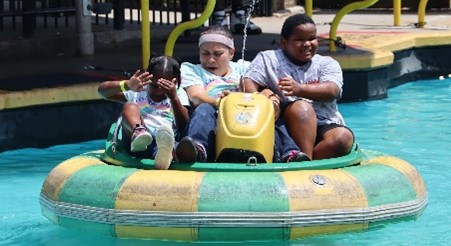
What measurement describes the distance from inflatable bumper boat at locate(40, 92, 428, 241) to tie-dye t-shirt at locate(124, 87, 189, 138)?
0.33 m

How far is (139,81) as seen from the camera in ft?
20.5

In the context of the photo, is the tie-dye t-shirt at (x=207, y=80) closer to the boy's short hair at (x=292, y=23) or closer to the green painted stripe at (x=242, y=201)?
the boy's short hair at (x=292, y=23)

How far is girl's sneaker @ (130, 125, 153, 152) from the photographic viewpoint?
6168 millimetres

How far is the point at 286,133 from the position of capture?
6379 mm

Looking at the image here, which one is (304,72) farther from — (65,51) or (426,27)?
(426,27)

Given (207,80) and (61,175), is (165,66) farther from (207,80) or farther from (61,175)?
(61,175)

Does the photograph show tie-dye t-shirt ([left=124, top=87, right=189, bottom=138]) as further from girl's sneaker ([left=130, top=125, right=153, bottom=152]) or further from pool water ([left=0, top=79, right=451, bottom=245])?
pool water ([left=0, top=79, right=451, bottom=245])

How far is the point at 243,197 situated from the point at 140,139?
766 mm

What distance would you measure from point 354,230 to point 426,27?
9.07m

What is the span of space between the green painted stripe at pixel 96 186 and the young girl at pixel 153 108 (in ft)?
0.66

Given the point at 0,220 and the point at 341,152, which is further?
the point at 0,220

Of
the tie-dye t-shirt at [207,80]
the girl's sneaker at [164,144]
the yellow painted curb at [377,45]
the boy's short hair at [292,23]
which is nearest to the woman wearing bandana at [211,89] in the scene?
the tie-dye t-shirt at [207,80]

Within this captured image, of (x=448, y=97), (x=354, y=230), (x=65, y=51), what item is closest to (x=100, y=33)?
(x=65, y=51)

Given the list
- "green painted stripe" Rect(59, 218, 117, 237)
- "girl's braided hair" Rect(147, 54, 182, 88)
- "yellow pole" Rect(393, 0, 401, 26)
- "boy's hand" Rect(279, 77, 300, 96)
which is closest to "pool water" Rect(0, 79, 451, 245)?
"green painted stripe" Rect(59, 218, 117, 237)
